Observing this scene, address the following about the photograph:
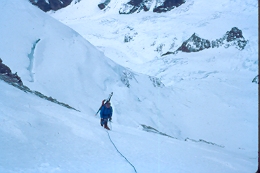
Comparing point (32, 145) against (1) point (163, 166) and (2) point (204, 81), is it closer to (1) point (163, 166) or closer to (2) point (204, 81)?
(1) point (163, 166)

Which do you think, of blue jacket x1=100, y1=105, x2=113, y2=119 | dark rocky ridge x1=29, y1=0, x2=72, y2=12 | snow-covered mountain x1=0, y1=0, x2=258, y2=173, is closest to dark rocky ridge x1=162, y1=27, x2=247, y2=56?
snow-covered mountain x1=0, y1=0, x2=258, y2=173

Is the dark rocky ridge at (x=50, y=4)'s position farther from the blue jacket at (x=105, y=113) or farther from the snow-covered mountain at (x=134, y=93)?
the blue jacket at (x=105, y=113)

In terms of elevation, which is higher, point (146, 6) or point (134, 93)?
point (146, 6)

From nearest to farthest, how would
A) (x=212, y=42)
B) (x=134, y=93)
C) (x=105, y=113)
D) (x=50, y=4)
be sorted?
(x=105, y=113) < (x=134, y=93) < (x=212, y=42) < (x=50, y=4)

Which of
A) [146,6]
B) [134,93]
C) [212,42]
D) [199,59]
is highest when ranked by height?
[146,6]

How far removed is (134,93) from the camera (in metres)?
14.7

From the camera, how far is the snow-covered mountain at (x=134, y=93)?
4840mm

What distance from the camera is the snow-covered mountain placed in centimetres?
484

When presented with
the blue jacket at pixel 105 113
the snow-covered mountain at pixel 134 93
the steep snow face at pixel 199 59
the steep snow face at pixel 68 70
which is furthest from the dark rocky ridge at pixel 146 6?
the blue jacket at pixel 105 113

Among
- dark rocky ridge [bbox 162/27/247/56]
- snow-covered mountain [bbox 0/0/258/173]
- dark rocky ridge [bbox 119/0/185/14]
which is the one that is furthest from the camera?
dark rocky ridge [bbox 119/0/185/14]

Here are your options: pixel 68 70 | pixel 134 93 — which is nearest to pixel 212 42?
pixel 134 93

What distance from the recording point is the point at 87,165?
14.0 ft

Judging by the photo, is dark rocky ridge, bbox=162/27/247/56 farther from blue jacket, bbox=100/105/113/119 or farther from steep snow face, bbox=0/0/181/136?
blue jacket, bbox=100/105/113/119

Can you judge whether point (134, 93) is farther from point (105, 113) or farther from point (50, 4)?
point (50, 4)
